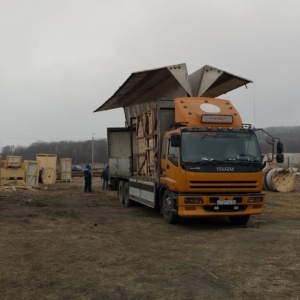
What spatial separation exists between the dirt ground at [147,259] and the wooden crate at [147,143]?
66.5 inches

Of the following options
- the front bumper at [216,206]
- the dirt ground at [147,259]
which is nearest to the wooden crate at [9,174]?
the dirt ground at [147,259]

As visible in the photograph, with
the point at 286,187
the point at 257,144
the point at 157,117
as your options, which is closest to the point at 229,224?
the point at 257,144

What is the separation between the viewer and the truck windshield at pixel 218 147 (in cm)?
1092

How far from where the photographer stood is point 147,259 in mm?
7691

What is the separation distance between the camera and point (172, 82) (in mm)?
13641

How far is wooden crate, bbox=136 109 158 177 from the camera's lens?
1296cm

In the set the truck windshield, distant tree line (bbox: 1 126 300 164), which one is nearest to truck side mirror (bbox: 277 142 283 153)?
the truck windshield

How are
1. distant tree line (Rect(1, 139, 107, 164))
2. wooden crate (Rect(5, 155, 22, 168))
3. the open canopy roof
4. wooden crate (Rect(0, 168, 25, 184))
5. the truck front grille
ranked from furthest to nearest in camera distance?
distant tree line (Rect(1, 139, 107, 164)) → wooden crate (Rect(5, 155, 22, 168)) → wooden crate (Rect(0, 168, 25, 184)) → the open canopy roof → the truck front grille

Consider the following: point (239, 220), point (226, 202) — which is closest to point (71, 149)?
point (239, 220)

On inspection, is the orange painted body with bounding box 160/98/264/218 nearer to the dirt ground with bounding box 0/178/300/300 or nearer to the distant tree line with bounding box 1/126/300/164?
the dirt ground with bounding box 0/178/300/300

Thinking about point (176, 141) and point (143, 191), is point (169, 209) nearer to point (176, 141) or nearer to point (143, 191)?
point (176, 141)

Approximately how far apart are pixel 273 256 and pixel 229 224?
4.51 metres

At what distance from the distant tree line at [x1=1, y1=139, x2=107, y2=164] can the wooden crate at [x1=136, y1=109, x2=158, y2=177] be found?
3351 inches

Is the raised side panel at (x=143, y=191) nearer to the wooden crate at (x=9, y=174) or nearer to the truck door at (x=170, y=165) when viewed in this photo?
the truck door at (x=170, y=165)
